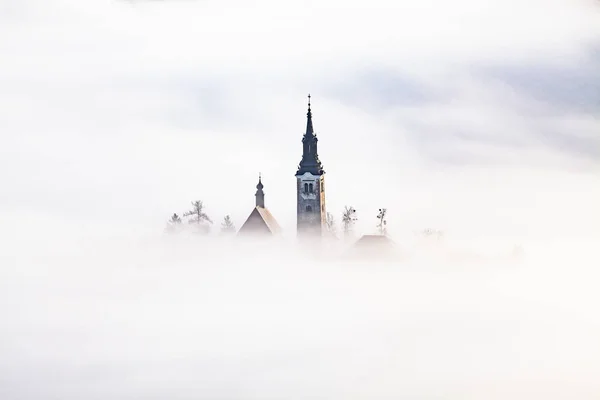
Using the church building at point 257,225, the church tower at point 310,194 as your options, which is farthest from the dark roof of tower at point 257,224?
the church tower at point 310,194

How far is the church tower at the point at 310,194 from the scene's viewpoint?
10369 centimetres

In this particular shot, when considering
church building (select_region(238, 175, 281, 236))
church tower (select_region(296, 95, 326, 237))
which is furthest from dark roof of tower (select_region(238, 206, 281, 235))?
church tower (select_region(296, 95, 326, 237))

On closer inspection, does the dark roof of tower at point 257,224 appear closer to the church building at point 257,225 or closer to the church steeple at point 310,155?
the church building at point 257,225

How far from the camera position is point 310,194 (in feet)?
341

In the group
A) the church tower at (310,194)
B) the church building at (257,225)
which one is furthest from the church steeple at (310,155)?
the church building at (257,225)

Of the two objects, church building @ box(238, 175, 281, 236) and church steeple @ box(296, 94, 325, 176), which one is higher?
church steeple @ box(296, 94, 325, 176)

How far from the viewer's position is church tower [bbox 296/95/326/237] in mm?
103688

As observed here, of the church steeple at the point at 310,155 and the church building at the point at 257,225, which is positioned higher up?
the church steeple at the point at 310,155

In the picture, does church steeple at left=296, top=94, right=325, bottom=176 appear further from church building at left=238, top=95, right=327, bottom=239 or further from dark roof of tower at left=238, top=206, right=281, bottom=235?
dark roof of tower at left=238, top=206, right=281, bottom=235

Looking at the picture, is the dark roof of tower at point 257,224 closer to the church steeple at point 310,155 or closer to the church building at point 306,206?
the church building at point 306,206

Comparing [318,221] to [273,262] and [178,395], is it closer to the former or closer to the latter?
[273,262]

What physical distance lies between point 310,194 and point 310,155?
4011mm

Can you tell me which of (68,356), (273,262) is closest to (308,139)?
(273,262)

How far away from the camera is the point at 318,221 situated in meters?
104
